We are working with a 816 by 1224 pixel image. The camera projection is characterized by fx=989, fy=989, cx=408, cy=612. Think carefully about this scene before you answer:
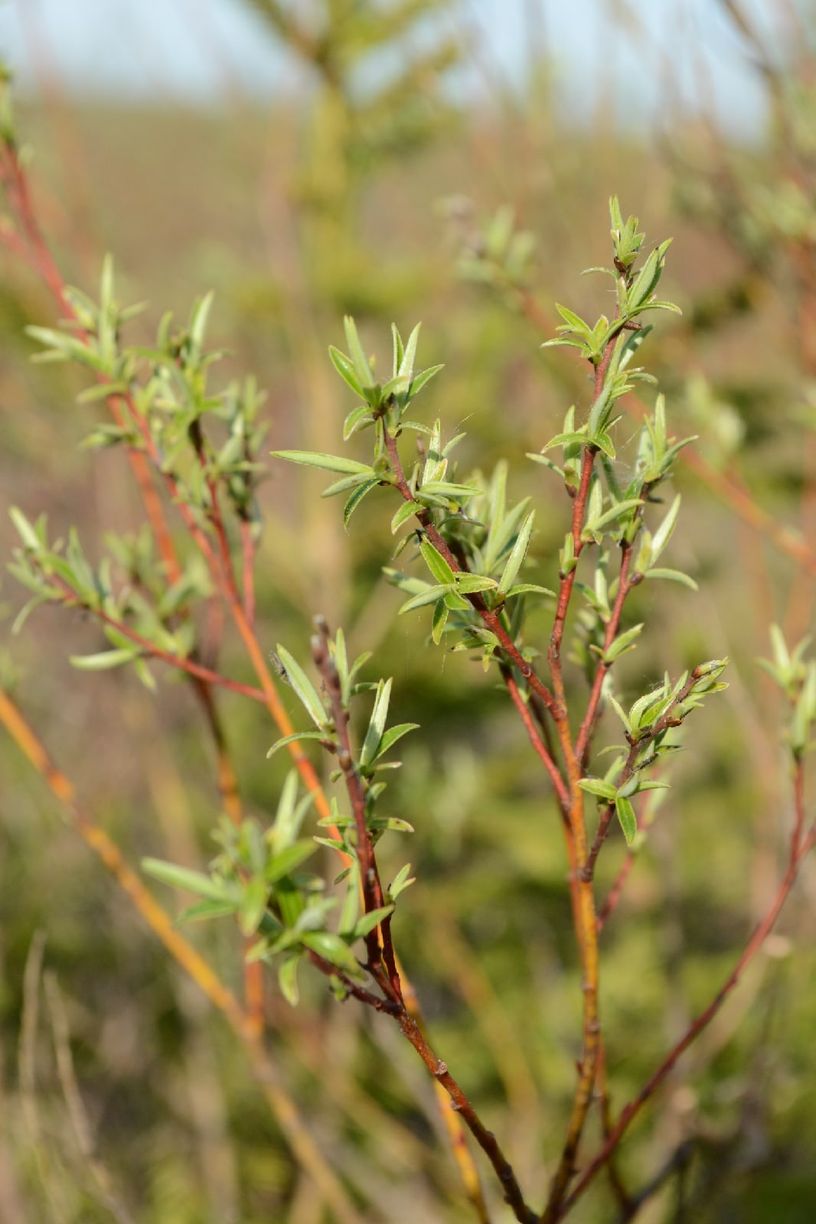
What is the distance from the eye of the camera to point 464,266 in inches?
40.6

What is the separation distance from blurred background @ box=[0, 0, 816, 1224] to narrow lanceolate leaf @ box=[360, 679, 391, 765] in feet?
2.30

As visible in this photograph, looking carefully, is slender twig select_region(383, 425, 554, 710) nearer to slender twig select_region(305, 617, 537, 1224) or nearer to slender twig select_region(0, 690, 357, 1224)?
slender twig select_region(305, 617, 537, 1224)

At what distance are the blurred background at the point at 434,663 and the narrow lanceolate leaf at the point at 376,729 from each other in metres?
0.70

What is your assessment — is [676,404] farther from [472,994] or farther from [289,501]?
[289,501]

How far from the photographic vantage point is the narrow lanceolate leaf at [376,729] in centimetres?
46

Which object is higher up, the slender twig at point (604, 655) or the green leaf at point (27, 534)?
the green leaf at point (27, 534)

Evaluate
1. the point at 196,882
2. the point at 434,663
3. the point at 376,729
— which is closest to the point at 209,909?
the point at 196,882

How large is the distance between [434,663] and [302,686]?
1.91 metres

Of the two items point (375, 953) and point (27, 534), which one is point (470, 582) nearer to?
point (375, 953)

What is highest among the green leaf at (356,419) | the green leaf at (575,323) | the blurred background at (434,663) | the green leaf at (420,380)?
the green leaf at (575,323)

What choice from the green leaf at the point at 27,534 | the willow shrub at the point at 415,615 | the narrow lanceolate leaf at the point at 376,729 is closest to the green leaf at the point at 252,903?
the willow shrub at the point at 415,615

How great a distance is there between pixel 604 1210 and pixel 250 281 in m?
2.20

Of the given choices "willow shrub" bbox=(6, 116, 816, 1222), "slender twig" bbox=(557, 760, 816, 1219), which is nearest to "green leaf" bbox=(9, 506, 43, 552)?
"willow shrub" bbox=(6, 116, 816, 1222)

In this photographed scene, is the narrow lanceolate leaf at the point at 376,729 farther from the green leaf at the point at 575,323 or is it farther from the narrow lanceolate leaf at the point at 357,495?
the green leaf at the point at 575,323
